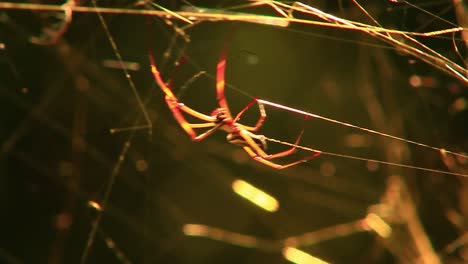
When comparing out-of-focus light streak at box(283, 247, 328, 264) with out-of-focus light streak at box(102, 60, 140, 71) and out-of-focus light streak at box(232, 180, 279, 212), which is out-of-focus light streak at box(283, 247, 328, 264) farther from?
out-of-focus light streak at box(102, 60, 140, 71)

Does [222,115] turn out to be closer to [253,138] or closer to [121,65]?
[253,138]

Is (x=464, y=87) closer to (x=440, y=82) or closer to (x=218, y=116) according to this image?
(x=440, y=82)

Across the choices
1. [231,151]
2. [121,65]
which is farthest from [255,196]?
[121,65]

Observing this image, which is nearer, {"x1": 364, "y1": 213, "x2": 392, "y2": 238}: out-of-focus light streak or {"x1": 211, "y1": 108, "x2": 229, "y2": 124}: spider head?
{"x1": 211, "y1": 108, "x2": 229, "y2": 124}: spider head

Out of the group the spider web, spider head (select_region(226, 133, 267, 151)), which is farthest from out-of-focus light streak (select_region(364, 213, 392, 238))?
spider head (select_region(226, 133, 267, 151))

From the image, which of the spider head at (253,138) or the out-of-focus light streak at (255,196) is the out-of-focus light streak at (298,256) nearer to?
the out-of-focus light streak at (255,196)

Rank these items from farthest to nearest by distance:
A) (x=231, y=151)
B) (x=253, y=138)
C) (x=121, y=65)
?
(x=231, y=151), (x=121, y=65), (x=253, y=138)

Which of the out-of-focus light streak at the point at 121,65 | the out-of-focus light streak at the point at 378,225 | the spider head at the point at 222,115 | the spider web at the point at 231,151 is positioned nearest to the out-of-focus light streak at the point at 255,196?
the spider web at the point at 231,151
